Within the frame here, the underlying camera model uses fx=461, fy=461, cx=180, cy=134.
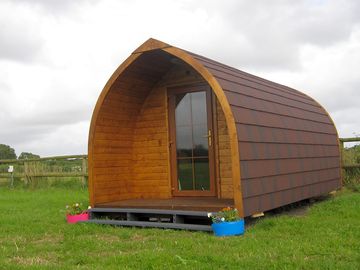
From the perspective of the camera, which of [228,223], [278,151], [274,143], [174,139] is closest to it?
[228,223]

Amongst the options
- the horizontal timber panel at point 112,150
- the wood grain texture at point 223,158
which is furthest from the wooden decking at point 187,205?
the horizontal timber panel at point 112,150

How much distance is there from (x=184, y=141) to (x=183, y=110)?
0.56m

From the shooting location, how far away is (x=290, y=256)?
4.44 metres

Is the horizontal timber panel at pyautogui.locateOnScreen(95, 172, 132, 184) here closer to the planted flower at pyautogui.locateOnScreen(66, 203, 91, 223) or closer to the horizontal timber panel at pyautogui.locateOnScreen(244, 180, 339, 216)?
the planted flower at pyautogui.locateOnScreen(66, 203, 91, 223)

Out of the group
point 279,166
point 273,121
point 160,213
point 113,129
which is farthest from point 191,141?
point 160,213

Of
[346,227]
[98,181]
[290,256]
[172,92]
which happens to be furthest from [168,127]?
[290,256]

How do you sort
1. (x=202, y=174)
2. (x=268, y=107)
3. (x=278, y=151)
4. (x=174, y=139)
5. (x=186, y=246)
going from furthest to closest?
1. (x=174, y=139)
2. (x=202, y=174)
3. (x=268, y=107)
4. (x=278, y=151)
5. (x=186, y=246)

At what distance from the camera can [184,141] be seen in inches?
321

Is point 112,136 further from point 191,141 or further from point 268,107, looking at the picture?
point 268,107

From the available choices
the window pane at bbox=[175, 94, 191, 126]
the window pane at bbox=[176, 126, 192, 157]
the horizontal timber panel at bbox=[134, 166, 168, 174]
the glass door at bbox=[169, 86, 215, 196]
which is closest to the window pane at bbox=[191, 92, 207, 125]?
the glass door at bbox=[169, 86, 215, 196]

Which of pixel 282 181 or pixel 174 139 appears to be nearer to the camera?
pixel 282 181

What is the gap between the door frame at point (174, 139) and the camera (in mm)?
7789

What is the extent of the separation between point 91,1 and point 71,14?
1.23m

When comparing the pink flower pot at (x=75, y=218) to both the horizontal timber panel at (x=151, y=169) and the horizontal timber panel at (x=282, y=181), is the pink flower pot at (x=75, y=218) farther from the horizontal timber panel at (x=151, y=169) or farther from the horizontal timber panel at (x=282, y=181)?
the horizontal timber panel at (x=282, y=181)
